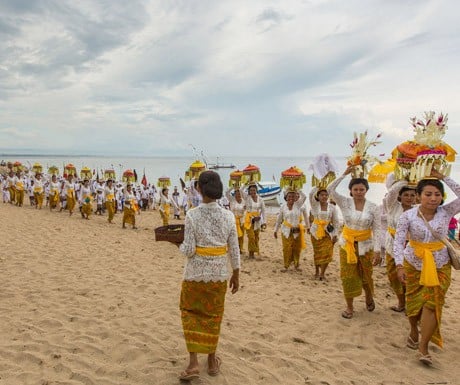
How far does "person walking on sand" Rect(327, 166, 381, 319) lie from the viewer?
4.96m

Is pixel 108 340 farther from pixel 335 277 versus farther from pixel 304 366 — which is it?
pixel 335 277

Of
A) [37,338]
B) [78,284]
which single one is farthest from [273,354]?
[78,284]

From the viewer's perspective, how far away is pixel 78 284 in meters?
5.97

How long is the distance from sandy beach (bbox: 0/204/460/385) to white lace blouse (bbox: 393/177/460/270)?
3.75 ft

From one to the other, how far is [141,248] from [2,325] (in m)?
5.67

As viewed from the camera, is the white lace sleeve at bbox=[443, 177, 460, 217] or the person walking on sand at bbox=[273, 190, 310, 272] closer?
the white lace sleeve at bbox=[443, 177, 460, 217]

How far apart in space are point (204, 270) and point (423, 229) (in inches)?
92.9

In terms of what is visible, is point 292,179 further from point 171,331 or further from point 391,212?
point 171,331

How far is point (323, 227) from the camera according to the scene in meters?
7.23

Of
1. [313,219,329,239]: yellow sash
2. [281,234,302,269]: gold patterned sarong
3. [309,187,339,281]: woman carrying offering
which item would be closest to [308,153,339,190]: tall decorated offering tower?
[309,187,339,281]: woman carrying offering

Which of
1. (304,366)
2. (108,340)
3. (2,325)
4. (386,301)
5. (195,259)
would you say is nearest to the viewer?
(195,259)

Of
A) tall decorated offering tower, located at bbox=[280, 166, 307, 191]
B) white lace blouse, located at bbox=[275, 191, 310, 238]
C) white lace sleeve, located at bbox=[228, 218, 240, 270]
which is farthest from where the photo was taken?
tall decorated offering tower, located at bbox=[280, 166, 307, 191]

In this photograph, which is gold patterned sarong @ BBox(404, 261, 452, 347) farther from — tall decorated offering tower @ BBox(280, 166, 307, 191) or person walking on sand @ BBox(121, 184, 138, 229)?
person walking on sand @ BBox(121, 184, 138, 229)

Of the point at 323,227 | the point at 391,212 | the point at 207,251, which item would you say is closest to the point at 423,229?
the point at 391,212
